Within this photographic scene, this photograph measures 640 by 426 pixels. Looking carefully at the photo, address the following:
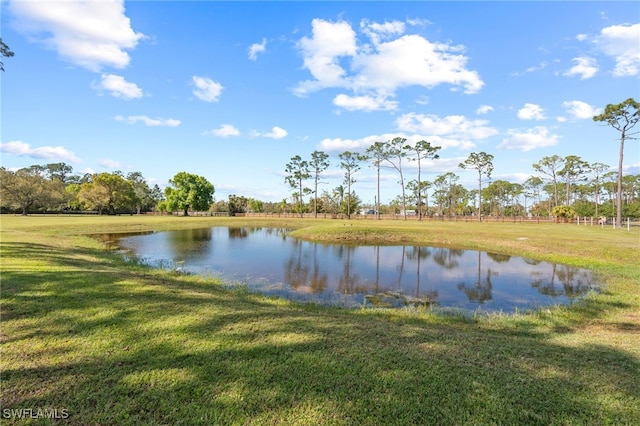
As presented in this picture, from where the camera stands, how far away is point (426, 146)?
54.3 metres

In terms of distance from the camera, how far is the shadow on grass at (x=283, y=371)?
2830 millimetres

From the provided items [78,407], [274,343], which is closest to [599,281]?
[274,343]

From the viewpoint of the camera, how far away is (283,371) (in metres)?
3.44

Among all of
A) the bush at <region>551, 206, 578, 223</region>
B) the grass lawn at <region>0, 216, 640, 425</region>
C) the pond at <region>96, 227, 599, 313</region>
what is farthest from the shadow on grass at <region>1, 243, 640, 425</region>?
the bush at <region>551, 206, 578, 223</region>

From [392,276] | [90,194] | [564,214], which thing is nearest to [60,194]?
[90,194]

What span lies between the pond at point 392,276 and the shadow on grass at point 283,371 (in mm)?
4744

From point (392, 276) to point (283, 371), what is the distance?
10.6 m

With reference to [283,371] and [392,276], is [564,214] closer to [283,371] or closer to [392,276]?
[392,276]

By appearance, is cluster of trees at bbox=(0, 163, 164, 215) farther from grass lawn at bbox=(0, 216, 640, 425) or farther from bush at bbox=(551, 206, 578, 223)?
bush at bbox=(551, 206, 578, 223)

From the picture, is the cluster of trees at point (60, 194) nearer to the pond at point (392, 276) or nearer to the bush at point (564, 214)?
the pond at point (392, 276)

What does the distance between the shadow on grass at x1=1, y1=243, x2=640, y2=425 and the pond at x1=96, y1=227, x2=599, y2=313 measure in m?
4.74

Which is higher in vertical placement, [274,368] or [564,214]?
[564,214]

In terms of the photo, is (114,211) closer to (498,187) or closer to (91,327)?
(91,327)

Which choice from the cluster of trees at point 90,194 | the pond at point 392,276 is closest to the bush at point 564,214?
the pond at point 392,276
